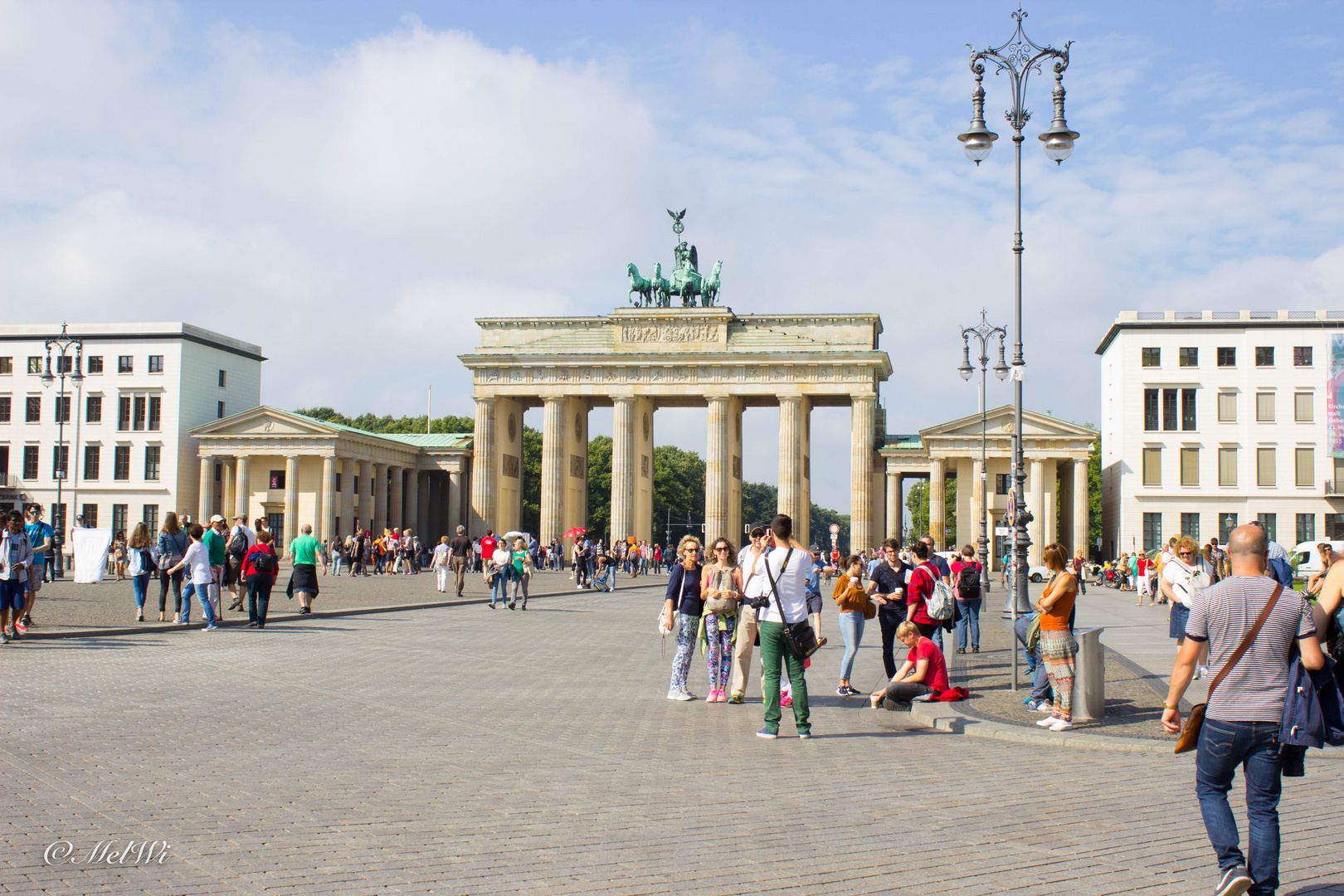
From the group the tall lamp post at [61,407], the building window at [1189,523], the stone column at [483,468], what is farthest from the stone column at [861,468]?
the tall lamp post at [61,407]

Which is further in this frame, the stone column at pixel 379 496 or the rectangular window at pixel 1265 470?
the stone column at pixel 379 496

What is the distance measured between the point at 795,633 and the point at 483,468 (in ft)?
217

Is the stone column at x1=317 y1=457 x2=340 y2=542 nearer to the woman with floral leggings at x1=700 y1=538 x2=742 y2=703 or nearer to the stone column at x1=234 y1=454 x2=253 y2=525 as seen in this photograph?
the stone column at x1=234 y1=454 x2=253 y2=525

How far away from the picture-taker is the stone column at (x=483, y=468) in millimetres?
74875

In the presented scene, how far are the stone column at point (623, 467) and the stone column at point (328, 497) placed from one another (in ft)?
57.3

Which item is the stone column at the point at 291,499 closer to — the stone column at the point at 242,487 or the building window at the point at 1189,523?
the stone column at the point at 242,487

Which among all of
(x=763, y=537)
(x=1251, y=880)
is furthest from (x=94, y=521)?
(x=1251, y=880)

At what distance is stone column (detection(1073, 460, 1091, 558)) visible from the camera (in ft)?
230

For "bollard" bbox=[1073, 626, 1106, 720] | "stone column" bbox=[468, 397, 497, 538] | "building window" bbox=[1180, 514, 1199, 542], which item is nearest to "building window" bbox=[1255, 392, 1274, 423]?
"building window" bbox=[1180, 514, 1199, 542]

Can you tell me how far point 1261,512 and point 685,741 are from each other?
66.0 m

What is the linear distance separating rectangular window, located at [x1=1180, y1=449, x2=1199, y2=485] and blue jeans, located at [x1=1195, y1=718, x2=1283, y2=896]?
6812 centimetres

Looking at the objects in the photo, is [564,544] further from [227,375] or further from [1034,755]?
[1034,755]

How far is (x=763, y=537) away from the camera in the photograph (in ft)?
40.6

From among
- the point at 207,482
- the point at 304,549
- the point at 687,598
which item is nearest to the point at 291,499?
the point at 207,482
